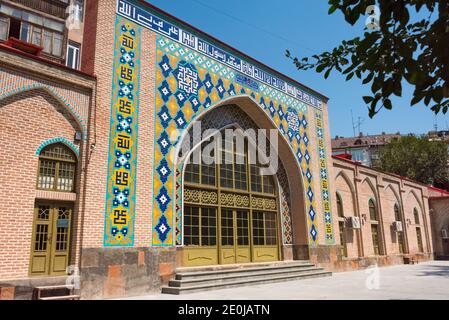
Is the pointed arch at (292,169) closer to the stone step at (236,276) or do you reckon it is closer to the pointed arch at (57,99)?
the stone step at (236,276)

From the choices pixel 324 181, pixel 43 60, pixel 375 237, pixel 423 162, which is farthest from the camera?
pixel 423 162

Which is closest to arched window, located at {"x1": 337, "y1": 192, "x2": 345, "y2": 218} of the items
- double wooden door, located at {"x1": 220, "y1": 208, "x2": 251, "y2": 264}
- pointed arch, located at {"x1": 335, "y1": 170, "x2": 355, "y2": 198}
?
pointed arch, located at {"x1": 335, "y1": 170, "x2": 355, "y2": 198}

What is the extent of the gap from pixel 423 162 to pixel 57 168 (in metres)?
34.2

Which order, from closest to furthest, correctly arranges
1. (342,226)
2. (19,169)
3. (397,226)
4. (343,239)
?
1. (19,169)
2. (343,239)
3. (342,226)
4. (397,226)

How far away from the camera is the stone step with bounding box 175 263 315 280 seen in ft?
32.6

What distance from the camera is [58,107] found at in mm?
Answer: 8578

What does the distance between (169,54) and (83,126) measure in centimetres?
347

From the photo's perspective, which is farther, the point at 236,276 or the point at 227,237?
the point at 227,237

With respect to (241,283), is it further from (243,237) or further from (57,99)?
(57,99)

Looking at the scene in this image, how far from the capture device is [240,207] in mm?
12992

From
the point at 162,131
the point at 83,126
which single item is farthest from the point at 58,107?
the point at 162,131

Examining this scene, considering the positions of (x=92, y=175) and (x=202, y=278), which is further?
(x=202, y=278)

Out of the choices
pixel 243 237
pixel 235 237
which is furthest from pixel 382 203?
pixel 235 237

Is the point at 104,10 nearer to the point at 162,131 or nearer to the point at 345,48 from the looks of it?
the point at 162,131
